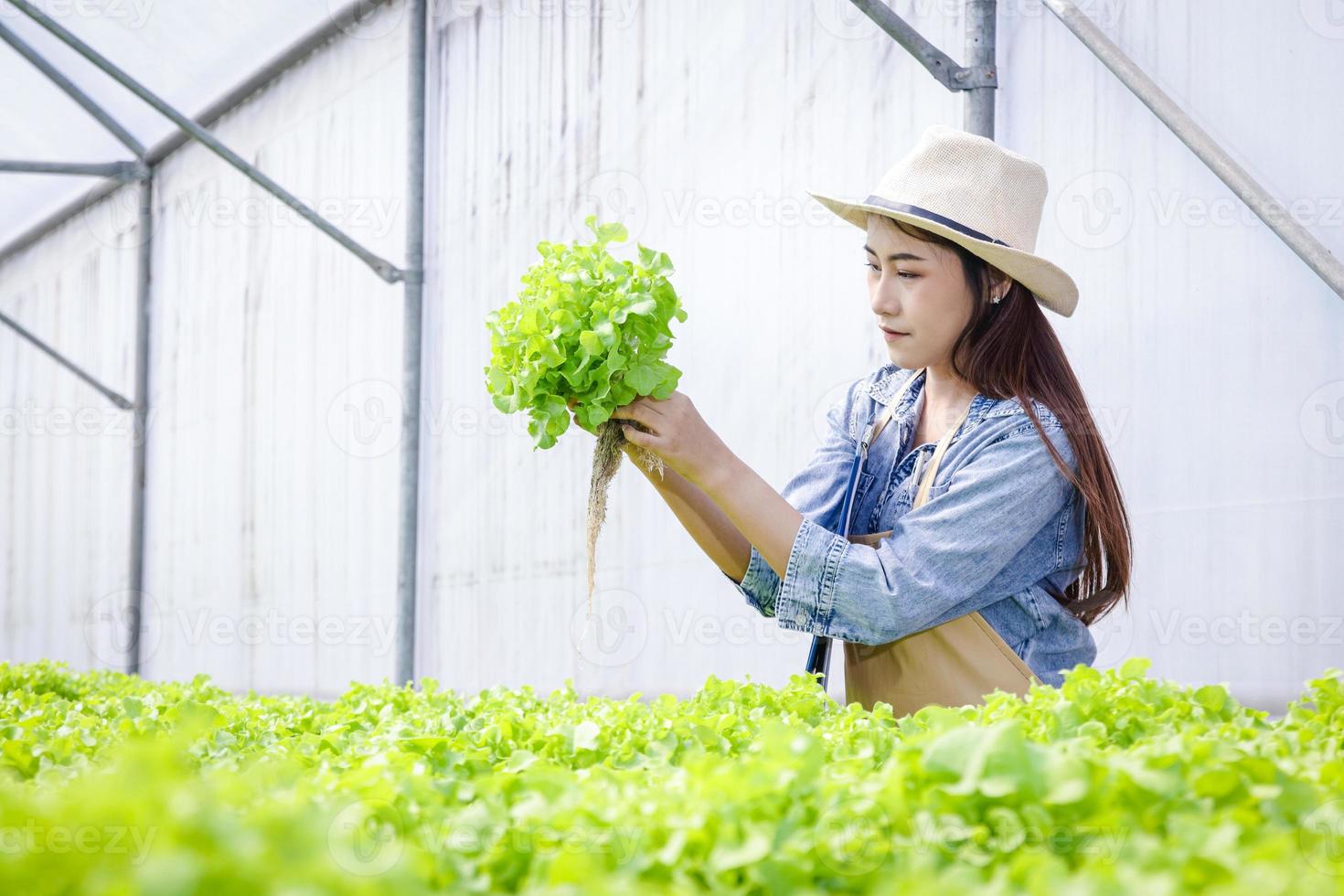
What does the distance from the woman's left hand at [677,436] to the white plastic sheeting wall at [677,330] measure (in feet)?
2.56

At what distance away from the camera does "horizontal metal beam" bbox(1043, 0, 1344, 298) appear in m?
2.79

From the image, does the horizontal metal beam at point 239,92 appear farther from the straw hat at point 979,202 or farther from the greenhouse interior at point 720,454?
the straw hat at point 979,202

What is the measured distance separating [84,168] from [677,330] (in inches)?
194

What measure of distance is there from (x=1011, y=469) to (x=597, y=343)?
67 cm

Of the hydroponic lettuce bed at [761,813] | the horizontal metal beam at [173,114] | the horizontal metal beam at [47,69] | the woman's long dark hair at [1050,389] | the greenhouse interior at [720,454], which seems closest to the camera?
the hydroponic lettuce bed at [761,813]

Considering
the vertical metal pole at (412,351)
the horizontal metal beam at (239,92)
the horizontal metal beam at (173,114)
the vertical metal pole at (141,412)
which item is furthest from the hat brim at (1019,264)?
the vertical metal pole at (141,412)

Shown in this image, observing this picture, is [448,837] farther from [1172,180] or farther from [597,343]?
[1172,180]

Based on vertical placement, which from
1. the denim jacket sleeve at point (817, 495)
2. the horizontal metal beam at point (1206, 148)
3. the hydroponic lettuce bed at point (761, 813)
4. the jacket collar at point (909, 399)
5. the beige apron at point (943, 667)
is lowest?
the beige apron at point (943, 667)

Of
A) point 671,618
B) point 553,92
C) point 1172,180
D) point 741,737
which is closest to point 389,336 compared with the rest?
point 553,92

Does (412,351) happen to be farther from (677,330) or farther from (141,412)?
(141,412)

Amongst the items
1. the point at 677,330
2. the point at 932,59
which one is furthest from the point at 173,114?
the point at 932,59

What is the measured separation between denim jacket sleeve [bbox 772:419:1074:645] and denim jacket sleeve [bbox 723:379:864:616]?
0.72 feet

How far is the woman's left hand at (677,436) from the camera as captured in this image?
199 cm

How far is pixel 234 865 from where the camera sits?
1.71 feet
